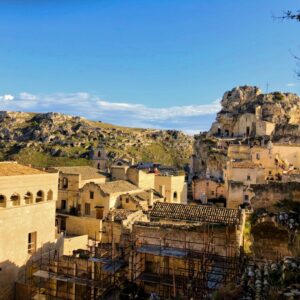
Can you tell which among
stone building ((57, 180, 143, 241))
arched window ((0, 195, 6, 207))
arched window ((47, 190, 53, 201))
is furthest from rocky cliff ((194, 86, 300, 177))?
arched window ((0, 195, 6, 207))

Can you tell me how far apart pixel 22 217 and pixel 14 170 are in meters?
3.18

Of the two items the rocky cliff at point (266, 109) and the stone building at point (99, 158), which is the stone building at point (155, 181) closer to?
the rocky cliff at point (266, 109)

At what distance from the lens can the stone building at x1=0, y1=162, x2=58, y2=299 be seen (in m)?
19.5

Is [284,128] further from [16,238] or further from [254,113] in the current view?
[16,238]

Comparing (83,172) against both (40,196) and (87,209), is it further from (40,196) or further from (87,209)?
(40,196)

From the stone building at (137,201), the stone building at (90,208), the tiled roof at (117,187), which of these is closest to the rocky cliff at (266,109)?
the tiled roof at (117,187)

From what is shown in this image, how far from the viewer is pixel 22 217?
20812 millimetres

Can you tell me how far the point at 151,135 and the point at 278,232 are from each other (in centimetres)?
10998

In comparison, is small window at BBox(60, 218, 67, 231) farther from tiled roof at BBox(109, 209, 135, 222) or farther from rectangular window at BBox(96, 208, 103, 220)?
tiled roof at BBox(109, 209, 135, 222)

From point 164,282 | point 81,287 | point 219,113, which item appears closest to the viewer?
point 164,282

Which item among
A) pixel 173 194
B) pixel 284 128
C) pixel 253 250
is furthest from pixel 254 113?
pixel 253 250

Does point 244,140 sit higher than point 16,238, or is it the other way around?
point 244,140

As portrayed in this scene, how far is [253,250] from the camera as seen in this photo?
1602 cm

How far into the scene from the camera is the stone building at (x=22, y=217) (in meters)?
19.5
